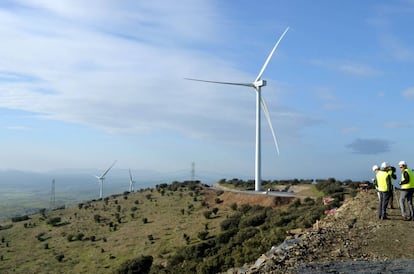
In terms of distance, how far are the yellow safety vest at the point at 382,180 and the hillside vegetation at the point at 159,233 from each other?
5.10 meters

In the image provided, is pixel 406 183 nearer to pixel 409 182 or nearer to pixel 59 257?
pixel 409 182

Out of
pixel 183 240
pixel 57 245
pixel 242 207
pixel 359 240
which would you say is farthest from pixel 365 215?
pixel 57 245

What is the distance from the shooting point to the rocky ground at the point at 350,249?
15.7m

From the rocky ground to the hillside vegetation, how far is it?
3.92 metres

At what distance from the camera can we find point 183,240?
44.2 meters

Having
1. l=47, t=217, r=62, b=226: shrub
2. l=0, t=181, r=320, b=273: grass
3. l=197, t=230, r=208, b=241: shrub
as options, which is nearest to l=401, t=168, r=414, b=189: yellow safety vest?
l=0, t=181, r=320, b=273: grass

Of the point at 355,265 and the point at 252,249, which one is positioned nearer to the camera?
the point at 355,265

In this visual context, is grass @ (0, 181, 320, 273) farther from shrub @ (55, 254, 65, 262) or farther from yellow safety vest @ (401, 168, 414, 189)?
yellow safety vest @ (401, 168, 414, 189)

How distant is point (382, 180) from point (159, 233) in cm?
Result: 3220

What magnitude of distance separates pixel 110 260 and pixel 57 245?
1257 cm

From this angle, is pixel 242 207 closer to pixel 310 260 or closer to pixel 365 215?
pixel 365 215

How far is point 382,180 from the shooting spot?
22.6 meters

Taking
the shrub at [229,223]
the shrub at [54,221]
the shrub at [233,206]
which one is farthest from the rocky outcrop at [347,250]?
the shrub at [54,221]

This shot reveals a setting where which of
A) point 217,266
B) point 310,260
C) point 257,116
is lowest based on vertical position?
point 217,266
